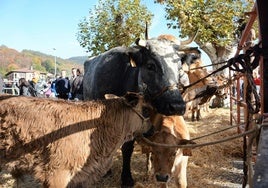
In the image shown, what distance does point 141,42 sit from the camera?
15.8ft

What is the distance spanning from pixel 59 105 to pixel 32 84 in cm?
1262

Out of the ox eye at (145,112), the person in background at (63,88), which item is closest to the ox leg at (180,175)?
the ox eye at (145,112)

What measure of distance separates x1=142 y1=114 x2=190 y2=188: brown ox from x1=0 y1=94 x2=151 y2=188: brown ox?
0.42m

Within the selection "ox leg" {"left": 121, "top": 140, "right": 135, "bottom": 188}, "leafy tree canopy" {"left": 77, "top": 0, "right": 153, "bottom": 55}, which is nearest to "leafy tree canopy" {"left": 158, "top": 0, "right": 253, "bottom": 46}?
"leafy tree canopy" {"left": 77, "top": 0, "right": 153, "bottom": 55}

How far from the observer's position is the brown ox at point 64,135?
11.5ft

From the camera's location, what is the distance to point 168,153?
4.09 m

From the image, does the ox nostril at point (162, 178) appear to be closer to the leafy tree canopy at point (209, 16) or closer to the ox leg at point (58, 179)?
the ox leg at point (58, 179)

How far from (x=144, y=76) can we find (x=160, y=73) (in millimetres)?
266

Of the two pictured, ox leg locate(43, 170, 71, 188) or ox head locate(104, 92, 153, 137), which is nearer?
ox leg locate(43, 170, 71, 188)

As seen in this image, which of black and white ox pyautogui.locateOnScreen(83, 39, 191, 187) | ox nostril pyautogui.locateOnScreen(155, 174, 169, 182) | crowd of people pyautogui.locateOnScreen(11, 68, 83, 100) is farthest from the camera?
crowd of people pyautogui.locateOnScreen(11, 68, 83, 100)

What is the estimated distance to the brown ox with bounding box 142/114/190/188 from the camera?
4.04 m

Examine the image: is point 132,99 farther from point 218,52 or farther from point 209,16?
point 218,52

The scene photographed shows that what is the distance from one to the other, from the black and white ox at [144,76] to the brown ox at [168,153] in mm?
222

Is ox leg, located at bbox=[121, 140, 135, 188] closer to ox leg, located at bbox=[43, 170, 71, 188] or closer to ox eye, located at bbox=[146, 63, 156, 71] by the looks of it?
ox eye, located at bbox=[146, 63, 156, 71]
